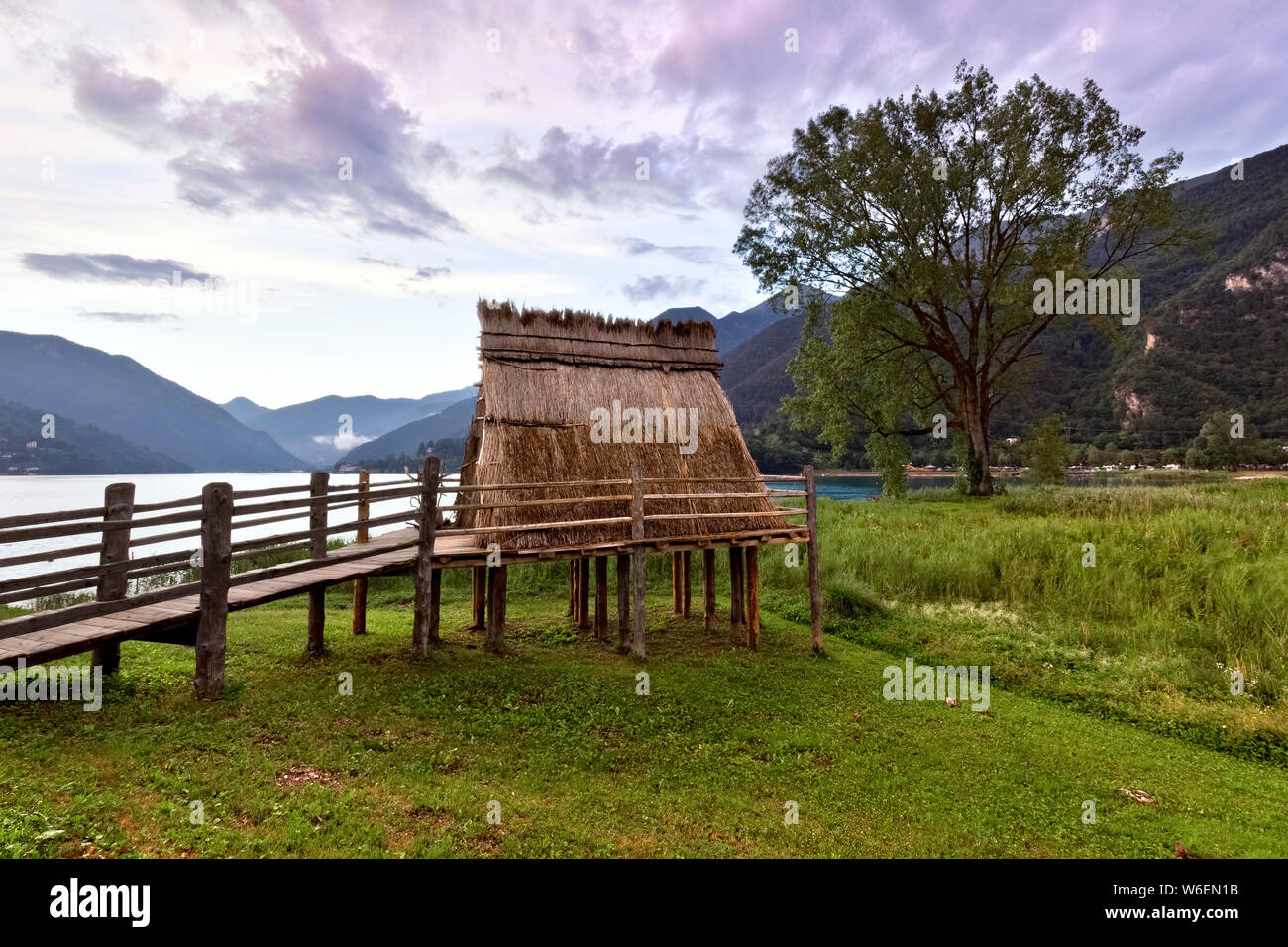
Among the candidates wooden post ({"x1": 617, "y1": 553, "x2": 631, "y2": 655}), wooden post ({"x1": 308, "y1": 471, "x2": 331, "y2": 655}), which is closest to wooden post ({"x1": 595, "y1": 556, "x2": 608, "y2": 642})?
wooden post ({"x1": 617, "y1": 553, "x2": 631, "y2": 655})

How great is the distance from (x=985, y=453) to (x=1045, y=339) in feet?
170

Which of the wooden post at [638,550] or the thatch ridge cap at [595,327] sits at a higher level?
the thatch ridge cap at [595,327]

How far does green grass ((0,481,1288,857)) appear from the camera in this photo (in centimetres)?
516

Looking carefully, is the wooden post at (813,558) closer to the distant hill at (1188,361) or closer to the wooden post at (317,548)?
the wooden post at (317,548)

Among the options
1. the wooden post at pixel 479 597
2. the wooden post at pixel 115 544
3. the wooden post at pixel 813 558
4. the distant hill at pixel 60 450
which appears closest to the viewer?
the wooden post at pixel 115 544

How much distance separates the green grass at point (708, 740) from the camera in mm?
5156

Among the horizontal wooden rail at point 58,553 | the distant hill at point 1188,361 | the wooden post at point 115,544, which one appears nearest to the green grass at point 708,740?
the wooden post at point 115,544

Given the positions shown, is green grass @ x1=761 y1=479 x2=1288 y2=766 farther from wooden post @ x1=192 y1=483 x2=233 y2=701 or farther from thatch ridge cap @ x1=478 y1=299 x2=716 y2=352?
wooden post @ x1=192 y1=483 x2=233 y2=701

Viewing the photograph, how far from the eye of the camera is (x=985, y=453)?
87.9 ft

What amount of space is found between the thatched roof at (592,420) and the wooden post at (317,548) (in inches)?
97.8

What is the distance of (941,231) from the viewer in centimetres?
2747

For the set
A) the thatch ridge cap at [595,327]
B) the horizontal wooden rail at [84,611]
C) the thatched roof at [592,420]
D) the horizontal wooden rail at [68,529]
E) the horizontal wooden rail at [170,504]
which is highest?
the thatch ridge cap at [595,327]

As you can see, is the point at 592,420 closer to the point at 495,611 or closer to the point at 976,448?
the point at 495,611

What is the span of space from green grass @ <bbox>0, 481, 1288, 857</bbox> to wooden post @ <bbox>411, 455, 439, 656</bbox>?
474 millimetres
